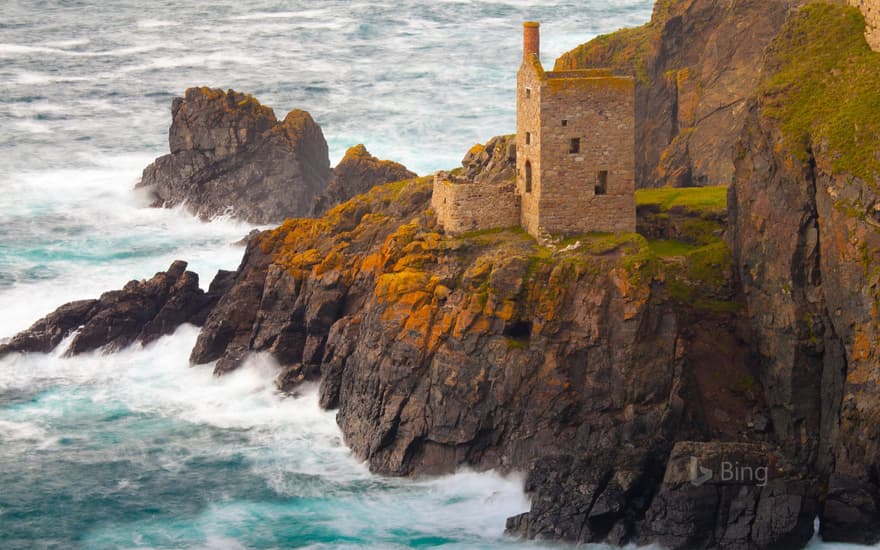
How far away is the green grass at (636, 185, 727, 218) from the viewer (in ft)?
283

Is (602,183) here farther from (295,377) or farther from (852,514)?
(852,514)

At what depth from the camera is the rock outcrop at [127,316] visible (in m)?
93.9

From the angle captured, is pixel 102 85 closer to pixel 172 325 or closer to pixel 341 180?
pixel 341 180

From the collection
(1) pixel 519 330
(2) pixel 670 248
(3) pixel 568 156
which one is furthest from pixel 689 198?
(1) pixel 519 330

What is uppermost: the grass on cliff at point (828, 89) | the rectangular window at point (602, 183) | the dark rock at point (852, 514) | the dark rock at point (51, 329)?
the grass on cliff at point (828, 89)

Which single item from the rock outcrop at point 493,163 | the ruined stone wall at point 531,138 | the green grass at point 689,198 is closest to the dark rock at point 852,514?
the ruined stone wall at point 531,138

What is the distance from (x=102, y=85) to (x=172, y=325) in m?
63.4

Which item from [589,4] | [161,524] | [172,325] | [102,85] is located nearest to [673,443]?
[161,524]

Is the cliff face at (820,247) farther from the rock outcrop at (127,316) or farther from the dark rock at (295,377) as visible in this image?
the rock outcrop at (127,316)

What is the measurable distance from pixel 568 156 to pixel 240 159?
149 ft

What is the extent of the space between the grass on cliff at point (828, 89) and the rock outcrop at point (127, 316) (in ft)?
100

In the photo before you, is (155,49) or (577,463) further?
(155,49)

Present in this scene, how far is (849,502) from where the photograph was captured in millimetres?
69312

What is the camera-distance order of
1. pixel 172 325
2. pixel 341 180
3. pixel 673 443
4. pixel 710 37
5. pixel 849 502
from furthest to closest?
pixel 341 180 → pixel 710 37 → pixel 172 325 → pixel 673 443 → pixel 849 502
